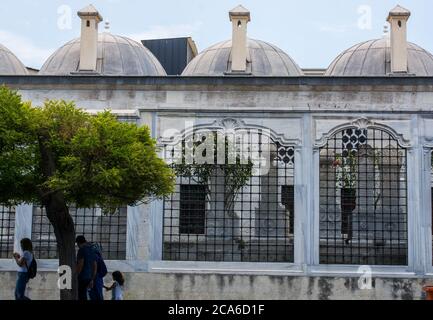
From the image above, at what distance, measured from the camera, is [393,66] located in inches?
897

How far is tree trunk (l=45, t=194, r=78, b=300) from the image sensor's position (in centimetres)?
1150

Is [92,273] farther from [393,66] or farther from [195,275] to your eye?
[393,66]

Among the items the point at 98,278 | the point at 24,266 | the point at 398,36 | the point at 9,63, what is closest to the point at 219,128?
the point at 98,278

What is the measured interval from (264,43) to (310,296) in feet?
54.9

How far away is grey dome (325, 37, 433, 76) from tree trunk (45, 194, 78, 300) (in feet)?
61.1

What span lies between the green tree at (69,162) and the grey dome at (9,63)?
18.3 metres

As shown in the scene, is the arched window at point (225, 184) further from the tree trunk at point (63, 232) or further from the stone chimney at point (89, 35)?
the stone chimney at point (89, 35)

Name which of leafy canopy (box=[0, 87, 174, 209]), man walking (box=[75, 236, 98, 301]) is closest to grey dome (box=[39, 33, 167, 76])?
leafy canopy (box=[0, 87, 174, 209])

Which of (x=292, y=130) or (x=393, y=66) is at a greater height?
(x=393, y=66)

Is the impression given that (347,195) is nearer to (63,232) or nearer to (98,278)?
(98,278)

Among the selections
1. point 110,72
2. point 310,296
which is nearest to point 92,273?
point 310,296

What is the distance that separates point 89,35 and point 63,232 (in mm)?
10251

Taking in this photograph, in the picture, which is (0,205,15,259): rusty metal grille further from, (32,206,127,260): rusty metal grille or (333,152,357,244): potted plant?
(333,152,357,244): potted plant

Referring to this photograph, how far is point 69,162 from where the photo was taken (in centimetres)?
1109
